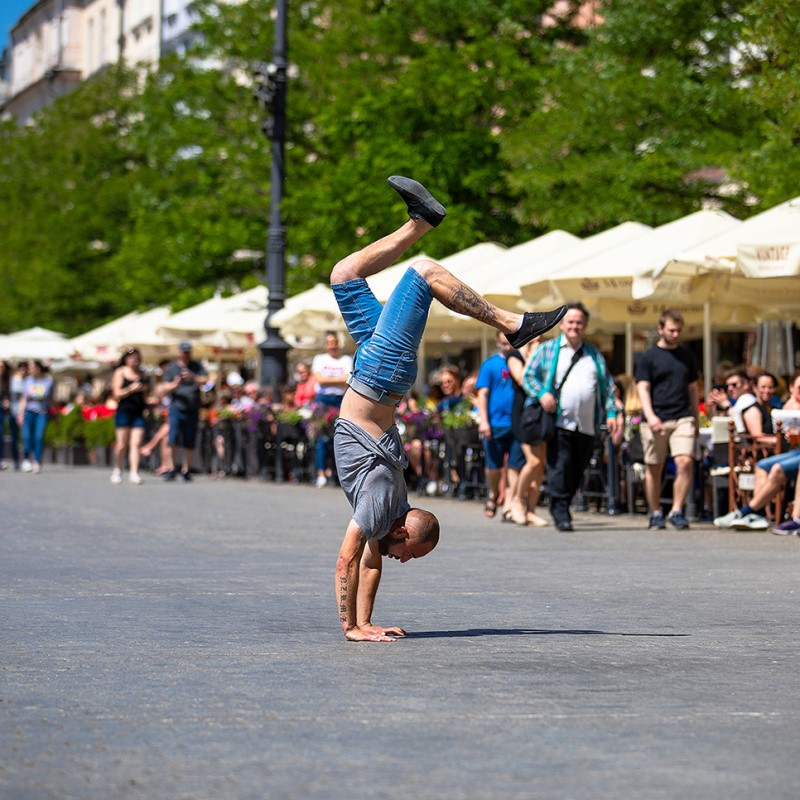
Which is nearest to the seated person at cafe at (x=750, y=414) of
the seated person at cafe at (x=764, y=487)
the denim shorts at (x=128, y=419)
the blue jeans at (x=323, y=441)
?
the seated person at cafe at (x=764, y=487)

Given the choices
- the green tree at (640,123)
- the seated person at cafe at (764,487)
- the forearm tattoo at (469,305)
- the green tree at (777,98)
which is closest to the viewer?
the forearm tattoo at (469,305)

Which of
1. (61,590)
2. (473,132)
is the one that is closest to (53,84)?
(473,132)

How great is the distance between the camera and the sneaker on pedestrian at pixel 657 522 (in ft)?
54.7

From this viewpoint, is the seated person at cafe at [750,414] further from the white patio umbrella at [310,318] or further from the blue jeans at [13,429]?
the blue jeans at [13,429]

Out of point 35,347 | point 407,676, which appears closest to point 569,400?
point 407,676

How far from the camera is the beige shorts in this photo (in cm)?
1648

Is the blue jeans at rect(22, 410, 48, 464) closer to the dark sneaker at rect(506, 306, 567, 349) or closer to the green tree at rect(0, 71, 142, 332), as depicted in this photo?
the green tree at rect(0, 71, 142, 332)

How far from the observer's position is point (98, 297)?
5209cm

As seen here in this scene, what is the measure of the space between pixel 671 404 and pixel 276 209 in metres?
13.5

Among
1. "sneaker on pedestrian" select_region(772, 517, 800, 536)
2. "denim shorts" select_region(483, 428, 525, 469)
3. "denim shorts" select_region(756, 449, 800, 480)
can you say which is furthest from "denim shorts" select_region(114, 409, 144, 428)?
"sneaker on pedestrian" select_region(772, 517, 800, 536)

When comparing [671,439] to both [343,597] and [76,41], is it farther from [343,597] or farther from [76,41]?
[76,41]

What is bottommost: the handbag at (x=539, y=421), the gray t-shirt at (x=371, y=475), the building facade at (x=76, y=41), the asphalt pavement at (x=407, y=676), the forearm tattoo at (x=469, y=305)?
the asphalt pavement at (x=407, y=676)

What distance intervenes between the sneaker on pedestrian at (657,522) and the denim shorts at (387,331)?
838cm

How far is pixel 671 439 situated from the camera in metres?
16.6
